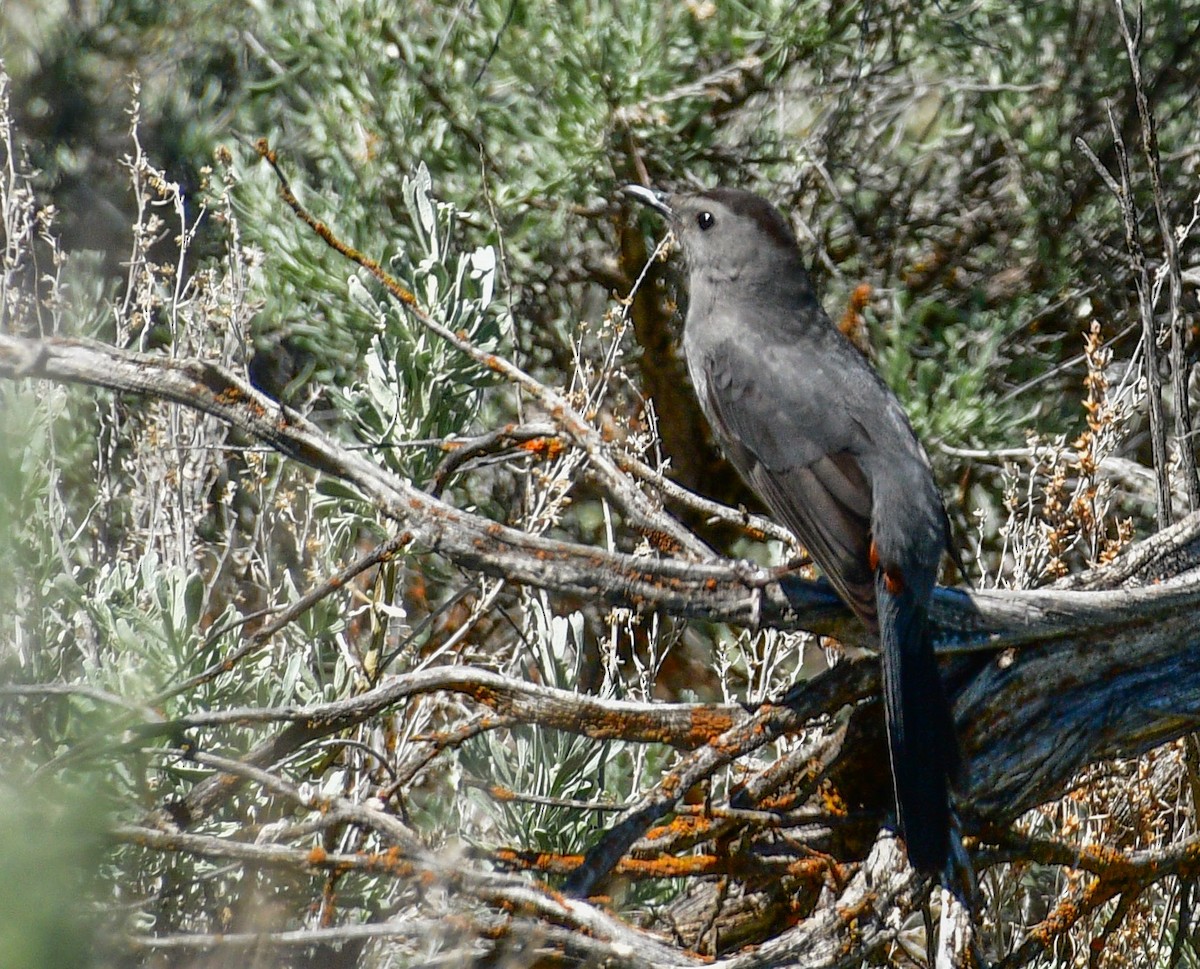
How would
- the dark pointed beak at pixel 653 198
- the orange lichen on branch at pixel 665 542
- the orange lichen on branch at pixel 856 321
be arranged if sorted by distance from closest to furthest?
the orange lichen on branch at pixel 665 542 → the dark pointed beak at pixel 653 198 → the orange lichen on branch at pixel 856 321

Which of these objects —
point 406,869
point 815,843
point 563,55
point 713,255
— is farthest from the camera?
point 563,55

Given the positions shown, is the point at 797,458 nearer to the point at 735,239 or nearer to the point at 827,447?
the point at 827,447

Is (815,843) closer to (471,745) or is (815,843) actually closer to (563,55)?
(471,745)

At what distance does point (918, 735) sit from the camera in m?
2.89

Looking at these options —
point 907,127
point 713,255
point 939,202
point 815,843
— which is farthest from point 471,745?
point 907,127

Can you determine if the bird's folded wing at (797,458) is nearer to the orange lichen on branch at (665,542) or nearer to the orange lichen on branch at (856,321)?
A: the orange lichen on branch at (665,542)

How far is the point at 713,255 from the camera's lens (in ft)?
14.4

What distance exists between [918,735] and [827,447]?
39.3 inches

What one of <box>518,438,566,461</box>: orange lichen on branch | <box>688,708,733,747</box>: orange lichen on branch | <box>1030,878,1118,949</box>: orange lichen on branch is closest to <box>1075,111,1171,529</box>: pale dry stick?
<box>1030,878,1118,949</box>: orange lichen on branch

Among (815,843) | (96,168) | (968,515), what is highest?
(96,168)

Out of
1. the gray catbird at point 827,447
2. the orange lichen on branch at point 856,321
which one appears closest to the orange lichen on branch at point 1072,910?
the gray catbird at point 827,447

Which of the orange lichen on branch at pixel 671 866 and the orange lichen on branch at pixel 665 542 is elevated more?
the orange lichen on branch at pixel 665 542

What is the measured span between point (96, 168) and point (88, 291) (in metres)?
0.83

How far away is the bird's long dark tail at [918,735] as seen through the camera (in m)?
2.86
